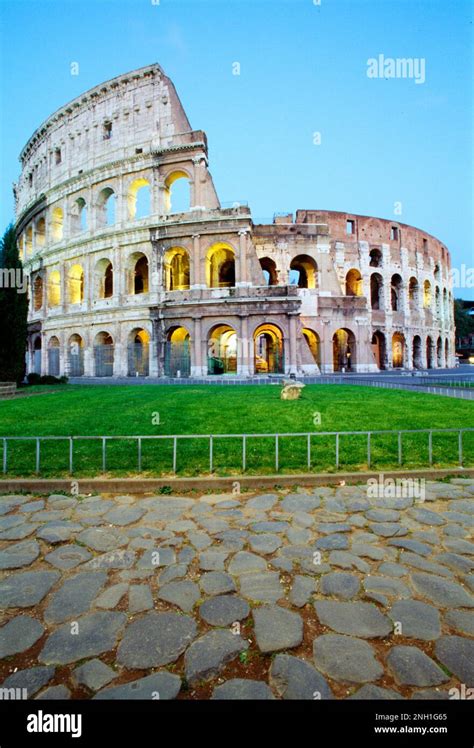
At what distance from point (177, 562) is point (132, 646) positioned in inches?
33.2

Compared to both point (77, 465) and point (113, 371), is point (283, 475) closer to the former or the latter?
point (77, 465)

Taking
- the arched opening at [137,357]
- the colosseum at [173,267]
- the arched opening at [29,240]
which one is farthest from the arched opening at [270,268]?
the arched opening at [29,240]

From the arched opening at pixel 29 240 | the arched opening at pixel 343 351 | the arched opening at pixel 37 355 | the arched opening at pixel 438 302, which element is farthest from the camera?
the arched opening at pixel 438 302

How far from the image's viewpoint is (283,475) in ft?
14.5

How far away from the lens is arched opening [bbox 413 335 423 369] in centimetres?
3538

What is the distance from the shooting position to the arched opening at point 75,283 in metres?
28.5

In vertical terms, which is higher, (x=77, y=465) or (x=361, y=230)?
(x=361, y=230)

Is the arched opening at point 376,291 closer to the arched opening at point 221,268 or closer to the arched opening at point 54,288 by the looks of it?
the arched opening at point 221,268

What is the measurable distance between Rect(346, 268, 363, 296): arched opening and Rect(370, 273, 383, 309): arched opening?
7.49ft

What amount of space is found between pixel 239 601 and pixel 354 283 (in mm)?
34825

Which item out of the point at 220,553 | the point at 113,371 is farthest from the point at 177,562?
the point at 113,371

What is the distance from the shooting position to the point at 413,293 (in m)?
36.7

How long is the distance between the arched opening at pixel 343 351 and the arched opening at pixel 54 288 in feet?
82.4

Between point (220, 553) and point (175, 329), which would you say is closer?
point (220, 553)
